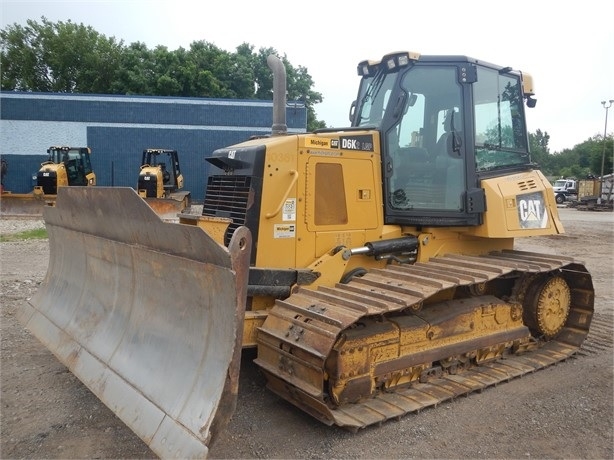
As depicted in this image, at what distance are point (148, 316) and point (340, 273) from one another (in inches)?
66.9

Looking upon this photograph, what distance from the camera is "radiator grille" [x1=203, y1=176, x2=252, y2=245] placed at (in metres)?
4.56

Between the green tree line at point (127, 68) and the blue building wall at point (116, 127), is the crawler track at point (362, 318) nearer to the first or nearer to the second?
the blue building wall at point (116, 127)

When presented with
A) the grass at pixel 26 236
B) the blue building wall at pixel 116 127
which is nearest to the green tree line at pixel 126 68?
the blue building wall at pixel 116 127

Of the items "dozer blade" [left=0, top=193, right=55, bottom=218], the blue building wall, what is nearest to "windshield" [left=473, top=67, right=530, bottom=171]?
"dozer blade" [left=0, top=193, right=55, bottom=218]

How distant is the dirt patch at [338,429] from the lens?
3.54 meters

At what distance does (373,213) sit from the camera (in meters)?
5.01

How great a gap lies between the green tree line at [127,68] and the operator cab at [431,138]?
29103 mm

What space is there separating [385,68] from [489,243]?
220cm

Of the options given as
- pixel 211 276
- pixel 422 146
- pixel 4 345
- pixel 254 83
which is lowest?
pixel 4 345

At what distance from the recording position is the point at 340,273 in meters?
4.74

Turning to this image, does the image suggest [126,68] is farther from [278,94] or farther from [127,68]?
[278,94]

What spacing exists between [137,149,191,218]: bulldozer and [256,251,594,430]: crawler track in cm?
1238

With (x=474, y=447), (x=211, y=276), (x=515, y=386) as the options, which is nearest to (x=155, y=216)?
(x=211, y=276)

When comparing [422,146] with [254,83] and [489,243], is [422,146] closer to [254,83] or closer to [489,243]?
[489,243]
